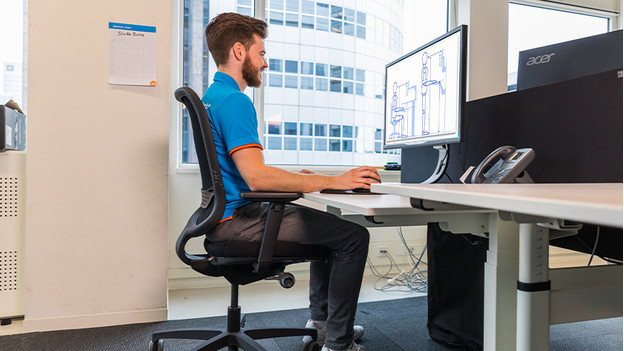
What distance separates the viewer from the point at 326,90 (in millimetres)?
2896

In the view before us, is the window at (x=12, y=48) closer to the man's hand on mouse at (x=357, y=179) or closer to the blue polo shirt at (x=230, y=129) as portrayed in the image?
the blue polo shirt at (x=230, y=129)

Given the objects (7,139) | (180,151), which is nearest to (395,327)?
(180,151)

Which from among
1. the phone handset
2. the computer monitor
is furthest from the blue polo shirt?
the phone handset

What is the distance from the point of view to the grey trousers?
1.32 metres

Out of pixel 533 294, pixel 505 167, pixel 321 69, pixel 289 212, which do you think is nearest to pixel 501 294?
pixel 533 294

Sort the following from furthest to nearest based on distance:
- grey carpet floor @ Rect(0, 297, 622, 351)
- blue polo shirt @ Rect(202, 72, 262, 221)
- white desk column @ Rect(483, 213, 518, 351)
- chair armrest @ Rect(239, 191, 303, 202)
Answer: grey carpet floor @ Rect(0, 297, 622, 351)
blue polo shirt @ Rect(202, 72, 262, 221)
chair armrest @ Rect(239, 191, 303, 202)
white desk column @ Rect(483, 213, 518, 351)

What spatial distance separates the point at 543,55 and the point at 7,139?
227cm

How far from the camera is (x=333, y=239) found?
1.34m

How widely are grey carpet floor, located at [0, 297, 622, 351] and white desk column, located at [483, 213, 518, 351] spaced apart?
0.82 meters

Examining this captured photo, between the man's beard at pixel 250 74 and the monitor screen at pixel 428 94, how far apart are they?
0.52 m

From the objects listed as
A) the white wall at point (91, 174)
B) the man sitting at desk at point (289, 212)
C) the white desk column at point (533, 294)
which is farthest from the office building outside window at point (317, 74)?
the white desk column at point (533, 294)

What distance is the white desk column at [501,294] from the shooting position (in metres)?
0.94

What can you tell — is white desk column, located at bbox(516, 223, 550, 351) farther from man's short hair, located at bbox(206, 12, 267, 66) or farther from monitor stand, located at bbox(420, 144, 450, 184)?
man's short hair, located at bbox(206, 12, 267, 66)

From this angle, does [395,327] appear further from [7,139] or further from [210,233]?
[7,139]
